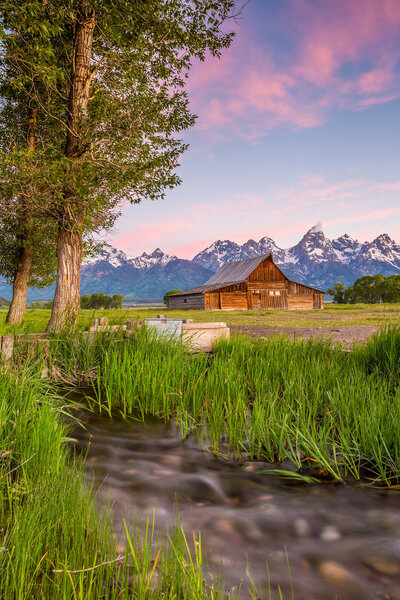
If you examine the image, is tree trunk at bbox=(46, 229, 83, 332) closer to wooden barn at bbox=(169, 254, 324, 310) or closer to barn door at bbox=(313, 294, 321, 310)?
wooden barn at bbox=(169, 254, 324, 310)

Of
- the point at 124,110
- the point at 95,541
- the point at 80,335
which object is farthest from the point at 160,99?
the point at 95,541

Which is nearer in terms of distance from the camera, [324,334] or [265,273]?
[324,334]

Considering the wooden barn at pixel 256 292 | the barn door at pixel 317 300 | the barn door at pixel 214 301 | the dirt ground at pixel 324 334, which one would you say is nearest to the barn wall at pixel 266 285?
the wooden barn at pixel 256 292

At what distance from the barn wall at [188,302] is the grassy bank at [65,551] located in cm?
5025

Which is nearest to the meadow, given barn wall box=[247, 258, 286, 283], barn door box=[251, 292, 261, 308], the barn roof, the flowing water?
the flowing water

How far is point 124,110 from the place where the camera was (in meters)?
12.1

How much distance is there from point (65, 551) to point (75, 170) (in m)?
9.96

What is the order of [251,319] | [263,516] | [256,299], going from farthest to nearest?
1. [256,299]
2. [251,319]
3. [263,516]

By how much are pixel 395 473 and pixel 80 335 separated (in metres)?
5.42

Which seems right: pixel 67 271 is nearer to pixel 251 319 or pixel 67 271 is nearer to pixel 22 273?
pixel 22 273

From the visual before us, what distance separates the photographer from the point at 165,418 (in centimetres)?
492

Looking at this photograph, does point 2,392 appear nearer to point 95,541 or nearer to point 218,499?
point 95,541

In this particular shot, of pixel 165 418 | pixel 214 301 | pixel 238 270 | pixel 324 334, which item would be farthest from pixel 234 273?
pixel 165 418

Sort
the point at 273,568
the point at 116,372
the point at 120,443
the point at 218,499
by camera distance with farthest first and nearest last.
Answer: the point at 116,372 < the point at 120,443 < the point at 218,499 < the point at 273,568
